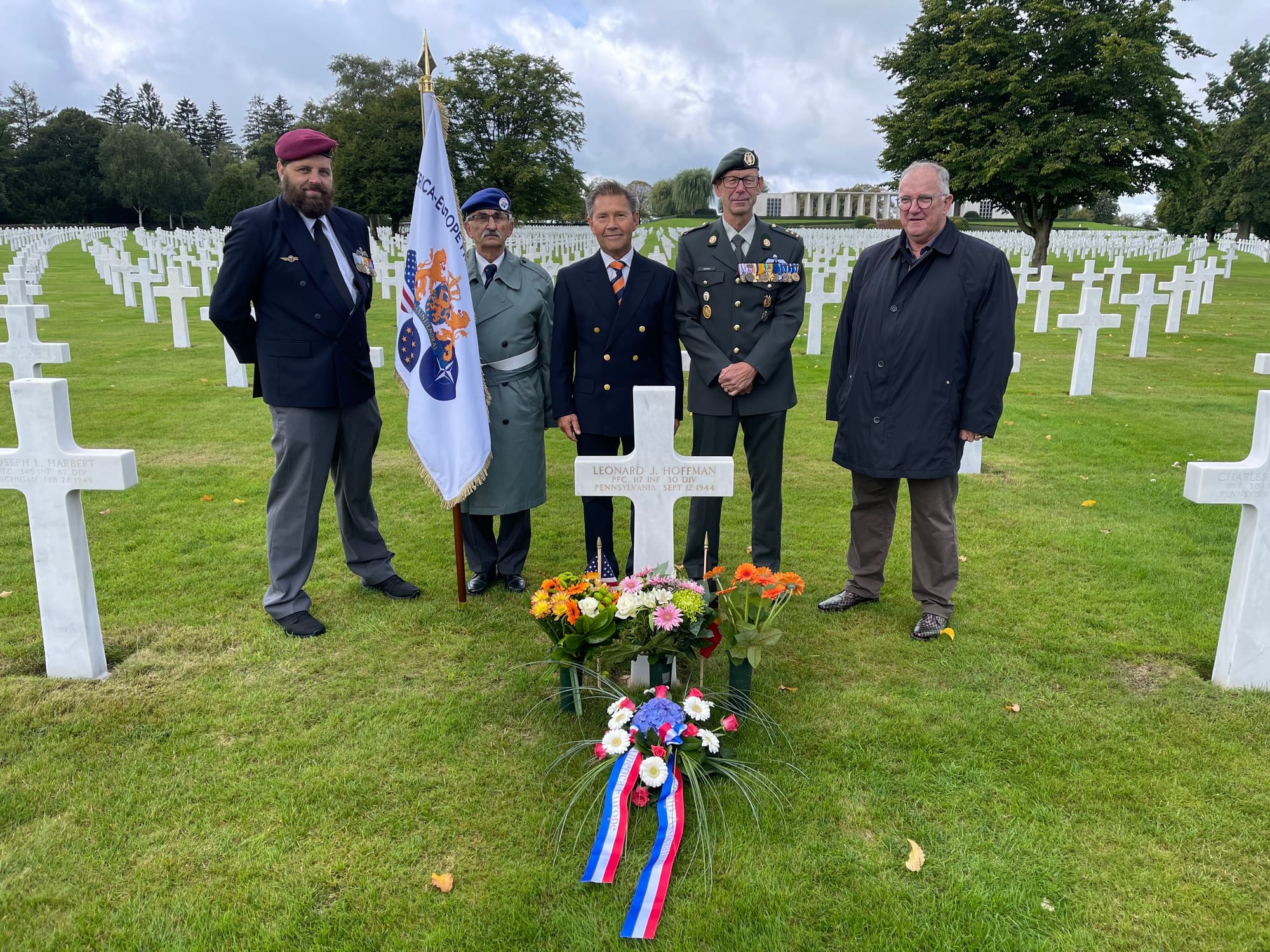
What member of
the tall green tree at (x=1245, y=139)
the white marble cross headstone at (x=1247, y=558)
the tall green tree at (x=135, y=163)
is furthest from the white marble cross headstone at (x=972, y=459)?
the tall green tree at (x=135, y=163)

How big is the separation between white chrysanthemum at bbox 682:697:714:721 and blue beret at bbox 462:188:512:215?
2492 mm

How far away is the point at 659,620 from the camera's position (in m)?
2.91

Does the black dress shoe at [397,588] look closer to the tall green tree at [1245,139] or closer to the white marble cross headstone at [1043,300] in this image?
the white marble cross headstone at [1043,300]

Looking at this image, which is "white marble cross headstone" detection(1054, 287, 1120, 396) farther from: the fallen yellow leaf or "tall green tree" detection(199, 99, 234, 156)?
"tall green tree" detection(199, 99, 234, 156)

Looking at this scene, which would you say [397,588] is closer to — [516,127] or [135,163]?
[516,127]

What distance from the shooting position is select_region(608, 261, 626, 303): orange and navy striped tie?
13.0 feet

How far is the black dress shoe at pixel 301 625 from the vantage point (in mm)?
3914

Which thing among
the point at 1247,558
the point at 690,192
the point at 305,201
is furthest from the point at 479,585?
the point at 690,192

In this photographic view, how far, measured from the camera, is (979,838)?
2.57 m

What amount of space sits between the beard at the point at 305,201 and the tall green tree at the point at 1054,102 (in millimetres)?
29949

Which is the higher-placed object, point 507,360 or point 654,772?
point 507,360

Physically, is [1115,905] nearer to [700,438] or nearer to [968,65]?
[700,438]

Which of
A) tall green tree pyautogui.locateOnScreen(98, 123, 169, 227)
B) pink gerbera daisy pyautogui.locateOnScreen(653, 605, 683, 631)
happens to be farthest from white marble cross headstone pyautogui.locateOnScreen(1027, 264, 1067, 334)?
tall green tree pyautogui.locateOnScreen(98, 123, 169, 227)

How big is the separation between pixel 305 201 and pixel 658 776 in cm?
286
